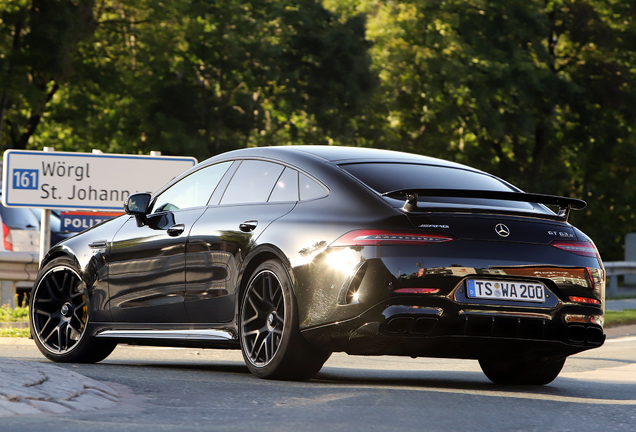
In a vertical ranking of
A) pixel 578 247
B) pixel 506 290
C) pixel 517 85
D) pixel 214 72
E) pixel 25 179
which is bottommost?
pixel 506 290

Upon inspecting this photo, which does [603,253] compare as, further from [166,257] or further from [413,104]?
[166,257]

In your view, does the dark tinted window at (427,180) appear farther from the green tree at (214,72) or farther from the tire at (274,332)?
the green tree at (214,72)

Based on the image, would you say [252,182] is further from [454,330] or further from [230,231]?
[454,330]

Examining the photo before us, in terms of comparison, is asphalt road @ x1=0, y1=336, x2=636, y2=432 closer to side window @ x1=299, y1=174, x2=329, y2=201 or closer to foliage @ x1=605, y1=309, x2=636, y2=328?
side window @ x1=299, y1=174, x2=329, y2=201

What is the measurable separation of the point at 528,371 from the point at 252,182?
229 centimetres

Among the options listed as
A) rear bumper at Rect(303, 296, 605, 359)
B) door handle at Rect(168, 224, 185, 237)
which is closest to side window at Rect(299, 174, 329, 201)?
rear bumper at Rect(303, 296, 605, 359)

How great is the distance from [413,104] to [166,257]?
104ft

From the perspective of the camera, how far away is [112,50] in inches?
1364

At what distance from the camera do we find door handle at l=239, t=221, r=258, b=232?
264 inches

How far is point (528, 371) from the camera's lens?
7180 mm

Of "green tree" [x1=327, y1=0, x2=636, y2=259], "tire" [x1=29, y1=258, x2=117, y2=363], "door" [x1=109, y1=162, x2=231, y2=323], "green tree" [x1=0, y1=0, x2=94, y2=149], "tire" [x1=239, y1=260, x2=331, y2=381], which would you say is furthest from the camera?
"green tree" [x1=327, y1=0, x2=636, y2=259]

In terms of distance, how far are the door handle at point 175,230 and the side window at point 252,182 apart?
0.37 m

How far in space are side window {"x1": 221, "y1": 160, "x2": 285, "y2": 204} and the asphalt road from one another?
1.20 m

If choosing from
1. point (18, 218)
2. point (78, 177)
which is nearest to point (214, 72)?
point (18, 218)
